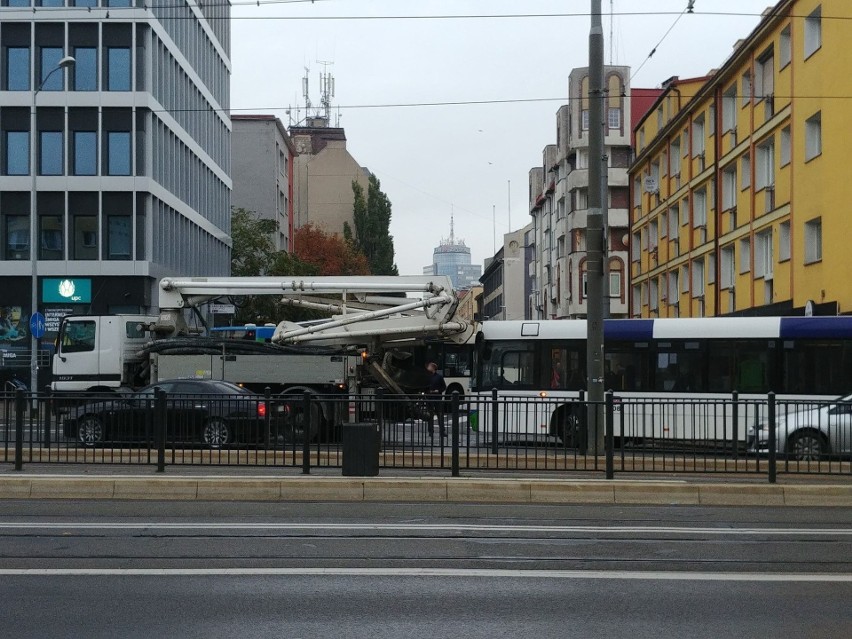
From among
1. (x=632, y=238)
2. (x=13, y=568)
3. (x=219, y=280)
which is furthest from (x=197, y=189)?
(x=13, y=568)

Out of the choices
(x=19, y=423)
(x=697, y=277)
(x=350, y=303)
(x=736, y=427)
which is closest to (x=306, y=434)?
(x=19, y=423)

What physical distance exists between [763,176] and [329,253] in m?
50.8

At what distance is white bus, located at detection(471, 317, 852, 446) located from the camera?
72.9ft

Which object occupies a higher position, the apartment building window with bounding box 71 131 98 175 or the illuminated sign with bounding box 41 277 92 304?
the apartment building window with bounding box 71 131 98 175

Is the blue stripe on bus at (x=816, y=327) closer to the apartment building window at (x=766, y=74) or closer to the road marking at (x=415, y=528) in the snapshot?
the road marking at (x=415, y=528)

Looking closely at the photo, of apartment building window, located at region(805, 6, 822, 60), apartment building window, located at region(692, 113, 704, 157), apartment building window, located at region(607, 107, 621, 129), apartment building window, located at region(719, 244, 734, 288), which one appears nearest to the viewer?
apartment building window, located at region(805, 6, 822, 60)

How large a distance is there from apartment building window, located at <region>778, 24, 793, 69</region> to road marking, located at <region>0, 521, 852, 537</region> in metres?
26.8

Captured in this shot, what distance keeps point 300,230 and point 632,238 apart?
33.3m

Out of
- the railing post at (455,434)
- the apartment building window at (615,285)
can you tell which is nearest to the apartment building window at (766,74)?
the railing post at (455,434)

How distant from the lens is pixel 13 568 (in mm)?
8852

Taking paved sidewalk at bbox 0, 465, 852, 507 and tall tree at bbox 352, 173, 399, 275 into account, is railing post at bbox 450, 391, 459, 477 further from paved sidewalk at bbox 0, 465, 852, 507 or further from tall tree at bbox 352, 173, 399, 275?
tall tree at bbox 352, 173, 399, 275

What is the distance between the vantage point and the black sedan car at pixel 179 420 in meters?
15.1

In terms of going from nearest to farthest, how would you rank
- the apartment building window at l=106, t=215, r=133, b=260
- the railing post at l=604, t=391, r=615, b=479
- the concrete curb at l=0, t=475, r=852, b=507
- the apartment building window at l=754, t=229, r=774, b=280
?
1. the concrete curb at l=0, t=475, r=852, b=507
2. the railing post at l=604, t=391, r=615, b=479
3. the apartment building window at l=754, t=229, r=774, b=280
4. the apartment building window at l=106, t=215, r=133, b=260

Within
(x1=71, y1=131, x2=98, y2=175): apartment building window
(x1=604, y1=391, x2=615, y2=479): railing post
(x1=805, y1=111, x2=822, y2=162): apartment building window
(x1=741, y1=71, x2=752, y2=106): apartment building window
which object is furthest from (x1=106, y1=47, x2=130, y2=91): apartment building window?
(x1=604, y1=391, x2=615, y2=479): railing post
